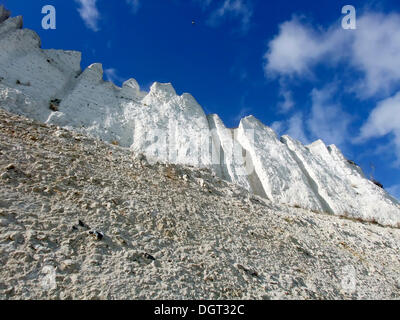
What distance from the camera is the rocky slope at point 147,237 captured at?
4340 millimetres

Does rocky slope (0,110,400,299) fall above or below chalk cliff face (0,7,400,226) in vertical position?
below

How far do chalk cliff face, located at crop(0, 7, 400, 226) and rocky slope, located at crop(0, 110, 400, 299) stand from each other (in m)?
2.56

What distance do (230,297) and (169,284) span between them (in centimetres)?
113

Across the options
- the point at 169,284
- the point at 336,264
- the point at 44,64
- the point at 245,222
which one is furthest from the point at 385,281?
the point at 44,64

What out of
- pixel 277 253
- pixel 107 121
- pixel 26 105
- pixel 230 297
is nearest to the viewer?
pixel 230 297

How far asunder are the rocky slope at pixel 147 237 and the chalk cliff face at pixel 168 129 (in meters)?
2.56

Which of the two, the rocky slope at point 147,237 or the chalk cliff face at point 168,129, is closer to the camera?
the rocky slope at point 147,237

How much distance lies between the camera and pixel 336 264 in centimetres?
759

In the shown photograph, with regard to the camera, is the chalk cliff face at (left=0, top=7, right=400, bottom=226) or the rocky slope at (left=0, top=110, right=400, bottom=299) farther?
the chalk cliff face at (left=0, top=7, right=400, bottom=226)

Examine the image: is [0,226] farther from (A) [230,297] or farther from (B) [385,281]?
(B) [385,281]

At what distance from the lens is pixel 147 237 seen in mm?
5719

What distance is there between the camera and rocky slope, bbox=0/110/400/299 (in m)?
4.34

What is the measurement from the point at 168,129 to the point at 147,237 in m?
8.44

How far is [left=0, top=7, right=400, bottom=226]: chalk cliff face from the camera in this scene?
39.3 feet
